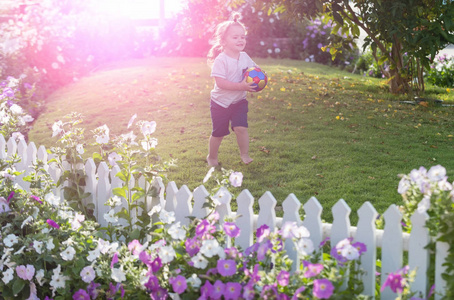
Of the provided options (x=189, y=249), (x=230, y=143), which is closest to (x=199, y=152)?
(x=230, y=143)

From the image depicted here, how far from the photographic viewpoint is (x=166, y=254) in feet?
6.95

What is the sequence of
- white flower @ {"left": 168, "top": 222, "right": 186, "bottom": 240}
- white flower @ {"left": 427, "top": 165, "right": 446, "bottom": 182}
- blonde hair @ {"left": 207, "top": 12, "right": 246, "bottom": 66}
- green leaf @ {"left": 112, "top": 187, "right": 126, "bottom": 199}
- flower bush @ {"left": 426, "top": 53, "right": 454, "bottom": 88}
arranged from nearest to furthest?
white flower @ {"left": 427, "top": 165, "right": 446, "bottom": 182}, white flower @ {"left": 168, "top": 222, "right": 186, "bottom": 240}, green leaf @ {"left": 112, "top": 187, "right": 126, "bottom": 199}, blonde hair @ {"left": 207, "top": 12, "right": 246, "bottom": 66}, flower bush @ {"left": 426, "top": 53, "right": 454, "bottom": 88}

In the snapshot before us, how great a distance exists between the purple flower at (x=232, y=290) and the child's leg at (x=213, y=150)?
2729 mm

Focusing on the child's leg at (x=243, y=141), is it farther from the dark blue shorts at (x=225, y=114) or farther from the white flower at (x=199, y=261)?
the white flower at (x=199, y=261)

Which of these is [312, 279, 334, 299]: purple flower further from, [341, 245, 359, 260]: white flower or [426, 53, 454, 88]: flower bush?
[426, 53, 454, 88]: flower bush

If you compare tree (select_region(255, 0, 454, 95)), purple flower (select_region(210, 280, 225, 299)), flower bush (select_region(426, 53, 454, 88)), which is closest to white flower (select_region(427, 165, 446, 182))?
purple flower (select_region(210, 280, 225, 299))

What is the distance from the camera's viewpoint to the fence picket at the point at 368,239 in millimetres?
2199

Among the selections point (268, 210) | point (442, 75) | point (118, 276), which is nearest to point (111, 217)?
point (118, 276)

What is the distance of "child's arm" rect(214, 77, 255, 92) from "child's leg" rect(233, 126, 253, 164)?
39cm

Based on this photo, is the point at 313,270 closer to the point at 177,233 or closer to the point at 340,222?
the point at 340,222

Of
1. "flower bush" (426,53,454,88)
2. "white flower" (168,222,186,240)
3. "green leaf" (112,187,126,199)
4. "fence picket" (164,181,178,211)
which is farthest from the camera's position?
"flower bush" (426,53,454,88)

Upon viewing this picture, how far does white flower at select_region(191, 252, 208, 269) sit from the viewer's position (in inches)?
81.9

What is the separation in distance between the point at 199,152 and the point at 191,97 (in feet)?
8.18

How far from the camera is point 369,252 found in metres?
2.22
